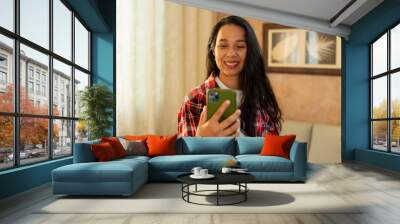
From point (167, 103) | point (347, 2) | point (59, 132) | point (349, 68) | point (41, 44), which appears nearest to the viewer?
point (41, 44)

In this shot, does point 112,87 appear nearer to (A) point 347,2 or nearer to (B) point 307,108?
(B) point 307,108

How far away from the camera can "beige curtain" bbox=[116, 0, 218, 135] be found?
827cm

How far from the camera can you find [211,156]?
610 cm

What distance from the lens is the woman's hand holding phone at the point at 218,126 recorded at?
25.3 ft

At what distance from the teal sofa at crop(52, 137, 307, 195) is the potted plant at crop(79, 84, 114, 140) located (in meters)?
1.72

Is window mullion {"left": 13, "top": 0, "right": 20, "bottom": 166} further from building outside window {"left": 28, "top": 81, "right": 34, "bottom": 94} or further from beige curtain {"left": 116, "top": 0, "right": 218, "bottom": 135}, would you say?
beige curtain {"left": 116, "top": 0, "right": 218, "bottom": 135}

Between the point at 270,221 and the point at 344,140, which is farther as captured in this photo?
the point at 344,140

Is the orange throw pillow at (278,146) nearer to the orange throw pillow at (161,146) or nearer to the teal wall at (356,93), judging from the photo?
the orange throw pillow at (161,146)

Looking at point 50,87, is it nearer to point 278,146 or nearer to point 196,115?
point 196,115

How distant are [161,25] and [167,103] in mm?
1632

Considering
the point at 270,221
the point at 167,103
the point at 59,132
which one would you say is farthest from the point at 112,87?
the point at 270,221

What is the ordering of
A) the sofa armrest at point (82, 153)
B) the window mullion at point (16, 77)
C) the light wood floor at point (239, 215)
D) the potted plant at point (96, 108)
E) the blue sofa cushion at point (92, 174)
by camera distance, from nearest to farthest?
the light wood floor at point (239, 215) → the blue sofa cushion at point (92, 174) → the window mullion at point (16, 77) → the sofa armrest at point (82, 153) → the potted plant at point (96, 108)

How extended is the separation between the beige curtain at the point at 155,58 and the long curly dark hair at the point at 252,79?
374 mm

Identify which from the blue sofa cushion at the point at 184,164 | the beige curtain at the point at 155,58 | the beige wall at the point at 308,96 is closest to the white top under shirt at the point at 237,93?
the beige curtain at the point at 155,58
